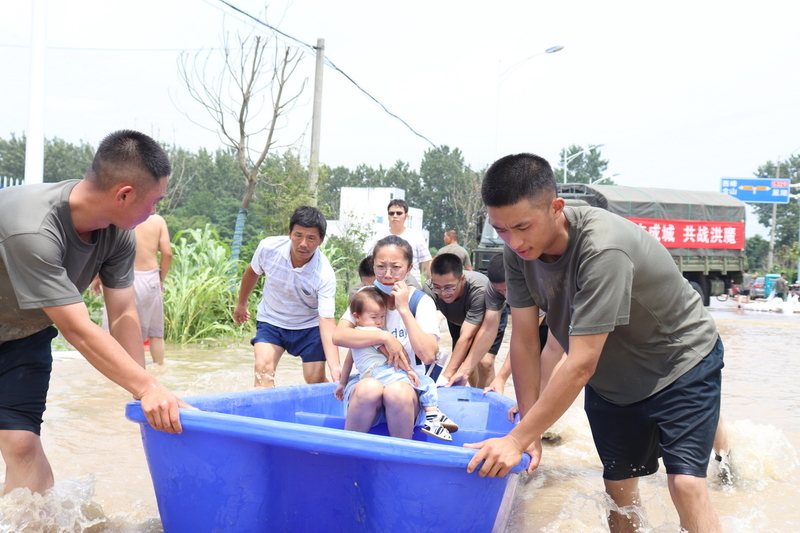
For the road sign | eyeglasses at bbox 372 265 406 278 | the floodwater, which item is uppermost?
the road sign

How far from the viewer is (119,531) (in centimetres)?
307

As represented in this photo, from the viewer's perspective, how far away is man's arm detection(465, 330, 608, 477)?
88.4 inches

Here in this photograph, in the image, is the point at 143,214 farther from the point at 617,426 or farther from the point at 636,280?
the point at 617,426

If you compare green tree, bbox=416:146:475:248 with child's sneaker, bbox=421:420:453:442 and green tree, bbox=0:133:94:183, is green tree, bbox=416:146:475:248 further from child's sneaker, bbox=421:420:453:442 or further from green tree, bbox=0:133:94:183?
child's sneaker, bbox=421:420:453:442

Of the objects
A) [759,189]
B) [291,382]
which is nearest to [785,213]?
[759,189]

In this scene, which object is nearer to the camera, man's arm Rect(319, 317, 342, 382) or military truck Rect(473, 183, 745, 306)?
man's arm Rect(319, 317, 342, 382)

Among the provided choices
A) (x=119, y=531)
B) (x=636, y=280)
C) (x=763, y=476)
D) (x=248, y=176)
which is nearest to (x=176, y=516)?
(x=119, y=531)

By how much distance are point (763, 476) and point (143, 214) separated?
3833 mm

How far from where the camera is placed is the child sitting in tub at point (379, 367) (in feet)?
10.6

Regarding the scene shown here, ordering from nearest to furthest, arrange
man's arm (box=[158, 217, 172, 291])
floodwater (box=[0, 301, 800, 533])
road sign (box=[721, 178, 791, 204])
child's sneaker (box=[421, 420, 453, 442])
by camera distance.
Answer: floodwater (box=[0, 301, 800, 533]) → child's sneaker (box=[421, 420, 453, 442]) → man's arm (box=[158, 217, 172, 291]) → road sign (box=[721, 178, 791, 204])

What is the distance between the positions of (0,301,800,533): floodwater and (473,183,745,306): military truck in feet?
28.2

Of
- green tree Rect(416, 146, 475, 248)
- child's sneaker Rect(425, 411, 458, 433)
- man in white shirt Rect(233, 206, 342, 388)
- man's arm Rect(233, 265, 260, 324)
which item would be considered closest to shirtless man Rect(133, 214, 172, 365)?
man's arm Rect(233, 265, 260, 324)

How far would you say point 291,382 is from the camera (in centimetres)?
694

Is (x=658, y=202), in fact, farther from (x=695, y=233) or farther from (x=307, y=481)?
(x=307, y=481)
